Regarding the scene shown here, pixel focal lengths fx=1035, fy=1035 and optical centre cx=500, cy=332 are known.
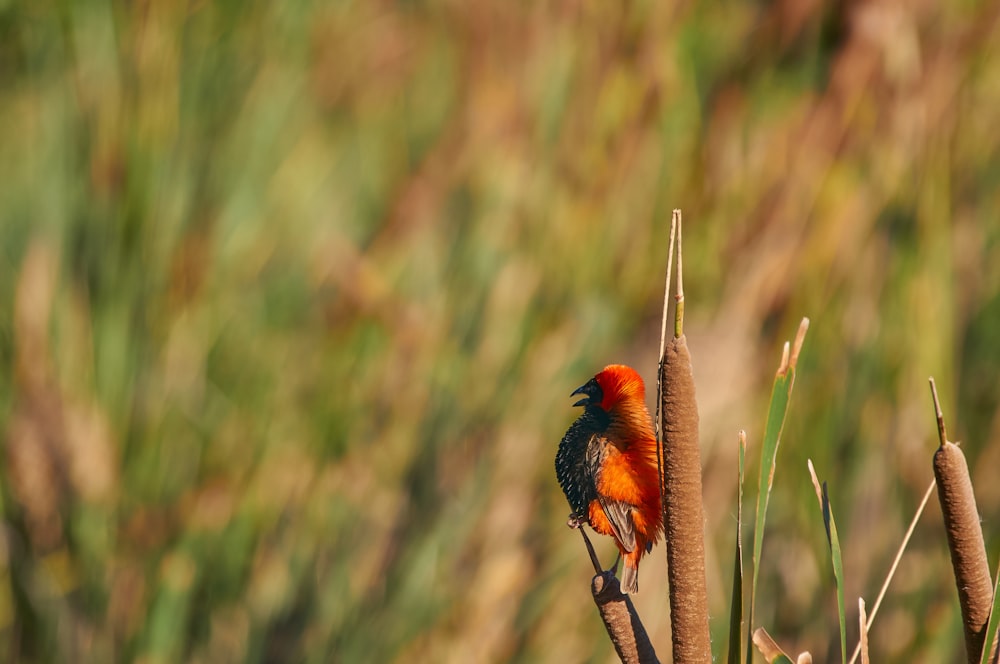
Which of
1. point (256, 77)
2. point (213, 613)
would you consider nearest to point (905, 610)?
point (213, 613)

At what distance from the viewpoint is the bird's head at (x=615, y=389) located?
1.21 ft

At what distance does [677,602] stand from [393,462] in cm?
84

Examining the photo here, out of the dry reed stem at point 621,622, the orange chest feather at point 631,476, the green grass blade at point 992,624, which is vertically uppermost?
the orange chest feather at point 631,476

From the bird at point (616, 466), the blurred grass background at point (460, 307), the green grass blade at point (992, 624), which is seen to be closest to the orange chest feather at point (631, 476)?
the bird at point (616, 466)

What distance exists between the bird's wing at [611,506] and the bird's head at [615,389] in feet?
0.06

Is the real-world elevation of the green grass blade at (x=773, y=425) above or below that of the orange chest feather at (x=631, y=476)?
below

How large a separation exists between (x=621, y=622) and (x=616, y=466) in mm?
72

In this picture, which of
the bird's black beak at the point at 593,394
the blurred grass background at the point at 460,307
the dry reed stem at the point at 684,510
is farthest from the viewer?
the blurred grass background at the point at 460,307

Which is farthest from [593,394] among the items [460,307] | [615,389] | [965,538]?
[460,307]

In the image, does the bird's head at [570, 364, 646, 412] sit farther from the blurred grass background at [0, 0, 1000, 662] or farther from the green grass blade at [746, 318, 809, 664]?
the blurred grass background at [0, 0, 1000, 662]

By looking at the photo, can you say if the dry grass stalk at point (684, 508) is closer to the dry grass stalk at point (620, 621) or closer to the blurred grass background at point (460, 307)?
the dry grass stalk at point (620, 621)

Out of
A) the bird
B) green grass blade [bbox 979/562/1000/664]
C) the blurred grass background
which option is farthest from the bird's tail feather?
the blurred grass background

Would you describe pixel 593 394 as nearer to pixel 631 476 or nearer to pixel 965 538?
pixel 631 476

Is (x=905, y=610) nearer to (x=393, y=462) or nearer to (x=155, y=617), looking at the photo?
(x=393, y=462)
